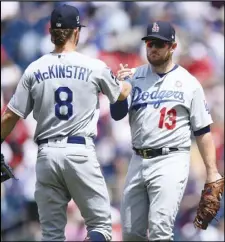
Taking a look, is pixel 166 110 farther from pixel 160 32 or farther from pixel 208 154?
pixel 160 32

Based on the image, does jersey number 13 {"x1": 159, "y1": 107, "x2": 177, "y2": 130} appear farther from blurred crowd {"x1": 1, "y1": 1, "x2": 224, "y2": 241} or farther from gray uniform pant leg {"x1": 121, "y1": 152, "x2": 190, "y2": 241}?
blurred crowd {"x1": 1, "y1": 1, "x2": 224, "y2": 241}

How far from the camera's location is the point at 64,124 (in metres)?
6.12

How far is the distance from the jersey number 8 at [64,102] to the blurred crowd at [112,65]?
3.69 m

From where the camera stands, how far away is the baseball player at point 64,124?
6102mm

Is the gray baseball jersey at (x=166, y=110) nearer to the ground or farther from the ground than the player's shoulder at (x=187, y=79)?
nearer to the ground

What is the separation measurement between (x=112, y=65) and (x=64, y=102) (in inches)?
157

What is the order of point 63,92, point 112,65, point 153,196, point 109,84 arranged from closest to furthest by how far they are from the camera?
1. point 63,92
2. point 109,84
3. point 153,196
4. point 112,65

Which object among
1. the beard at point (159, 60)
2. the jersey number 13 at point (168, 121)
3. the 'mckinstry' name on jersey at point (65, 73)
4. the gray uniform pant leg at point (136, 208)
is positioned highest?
the beard at point (159, 60)

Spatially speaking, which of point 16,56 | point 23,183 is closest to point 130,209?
point 23,183

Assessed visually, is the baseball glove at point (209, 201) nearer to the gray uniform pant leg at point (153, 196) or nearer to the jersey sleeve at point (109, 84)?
the gray uniform pant leg at point (153, 196)

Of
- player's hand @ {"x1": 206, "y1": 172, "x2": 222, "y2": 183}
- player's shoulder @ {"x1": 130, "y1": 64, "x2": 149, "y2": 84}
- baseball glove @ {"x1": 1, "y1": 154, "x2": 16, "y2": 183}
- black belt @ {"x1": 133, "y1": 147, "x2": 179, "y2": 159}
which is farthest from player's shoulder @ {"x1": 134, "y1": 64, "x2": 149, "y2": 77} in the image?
baseball glove @ {"x1": 1, "y1": 154, "x2": 16, "y2": 183}

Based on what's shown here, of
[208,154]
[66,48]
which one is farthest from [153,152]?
[66,48]

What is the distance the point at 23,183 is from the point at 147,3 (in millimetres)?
2668

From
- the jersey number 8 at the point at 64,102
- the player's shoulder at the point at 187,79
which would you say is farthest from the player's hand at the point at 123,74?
the jersey number 8 at the point at 64,102
